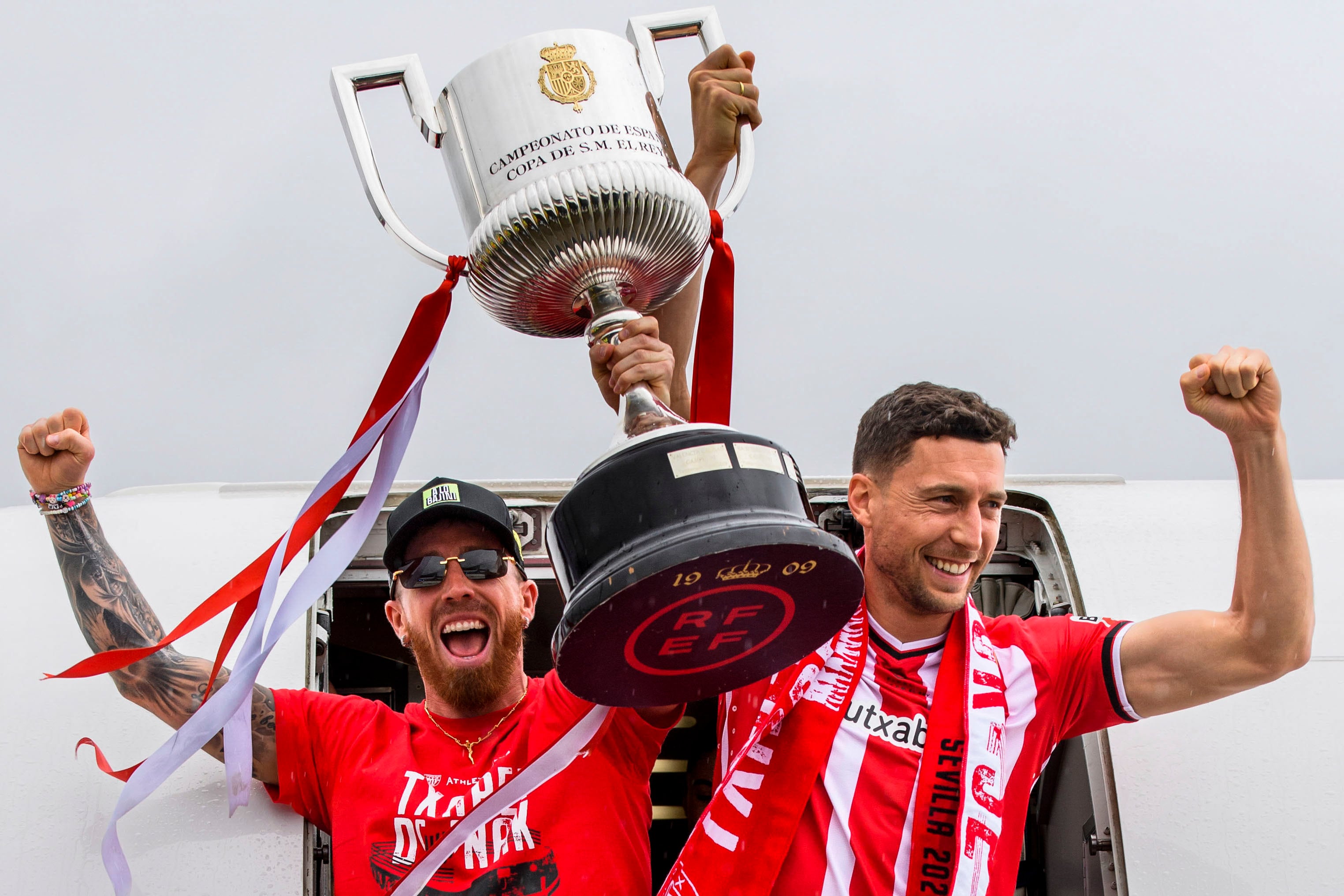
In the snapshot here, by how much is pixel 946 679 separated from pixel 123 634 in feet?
6.12

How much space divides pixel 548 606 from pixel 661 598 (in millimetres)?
2057

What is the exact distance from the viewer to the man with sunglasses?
250 cm

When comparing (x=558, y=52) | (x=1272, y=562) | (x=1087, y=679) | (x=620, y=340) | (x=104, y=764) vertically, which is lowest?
(x=104, y=764)

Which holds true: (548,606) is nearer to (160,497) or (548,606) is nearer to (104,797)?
(160,497)

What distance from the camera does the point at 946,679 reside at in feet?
8.30

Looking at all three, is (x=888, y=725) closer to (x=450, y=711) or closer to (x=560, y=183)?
(x=450, y=711)

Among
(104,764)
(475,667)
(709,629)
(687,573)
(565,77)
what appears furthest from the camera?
(475,667)

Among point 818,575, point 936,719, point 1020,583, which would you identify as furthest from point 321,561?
point 1020,583

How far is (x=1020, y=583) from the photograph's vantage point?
11.6ft

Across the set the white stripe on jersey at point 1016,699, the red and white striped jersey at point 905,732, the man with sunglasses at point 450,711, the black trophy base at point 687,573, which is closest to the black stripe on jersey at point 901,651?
the red and white striped jersey at point 905,732

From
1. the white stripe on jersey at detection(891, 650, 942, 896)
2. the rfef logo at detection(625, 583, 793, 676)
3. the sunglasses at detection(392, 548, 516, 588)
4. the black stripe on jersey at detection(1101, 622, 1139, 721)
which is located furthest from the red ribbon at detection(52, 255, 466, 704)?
the black stripe on jersey at detection(1101, 622, 1139, 721)

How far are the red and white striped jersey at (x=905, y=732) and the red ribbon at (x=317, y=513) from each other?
1.01 metres

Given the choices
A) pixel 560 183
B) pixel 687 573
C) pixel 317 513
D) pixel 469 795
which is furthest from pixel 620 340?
pixel 469 795

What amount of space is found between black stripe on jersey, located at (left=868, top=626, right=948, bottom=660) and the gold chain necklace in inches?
35.2
